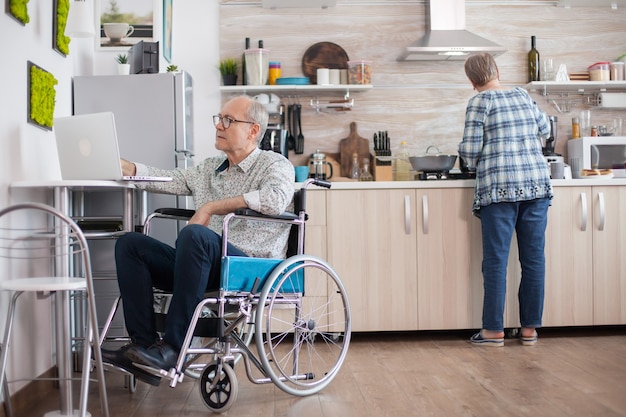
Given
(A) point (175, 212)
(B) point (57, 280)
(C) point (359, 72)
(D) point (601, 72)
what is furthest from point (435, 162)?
(B) point (57, 280)

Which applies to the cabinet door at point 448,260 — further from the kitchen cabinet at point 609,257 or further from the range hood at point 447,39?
the range hood at point 447,39

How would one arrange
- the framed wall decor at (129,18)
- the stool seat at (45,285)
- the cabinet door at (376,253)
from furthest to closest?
the framed wall decor at (129,18), the cabinet door at (376,253), the stool seat at (45,285)

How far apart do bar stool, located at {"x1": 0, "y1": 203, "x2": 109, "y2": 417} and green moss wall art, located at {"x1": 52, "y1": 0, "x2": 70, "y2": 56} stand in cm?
77

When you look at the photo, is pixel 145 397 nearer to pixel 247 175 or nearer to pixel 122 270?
pixel 122 270

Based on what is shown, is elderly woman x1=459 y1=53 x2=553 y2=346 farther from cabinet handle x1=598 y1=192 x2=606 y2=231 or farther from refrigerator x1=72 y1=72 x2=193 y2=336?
refrigerator x1=72 y1=72 x2=193 y2=336

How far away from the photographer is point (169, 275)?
2787 millimetres

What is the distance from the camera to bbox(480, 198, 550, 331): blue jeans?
401 cm

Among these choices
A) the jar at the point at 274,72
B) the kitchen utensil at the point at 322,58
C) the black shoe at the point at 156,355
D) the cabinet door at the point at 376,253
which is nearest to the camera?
the black shoe at the point at 156,355

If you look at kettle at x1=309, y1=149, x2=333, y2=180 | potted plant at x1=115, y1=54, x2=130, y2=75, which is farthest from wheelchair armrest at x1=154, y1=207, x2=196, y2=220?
kettle at x1=309, y1=149, x2=333, y2=180

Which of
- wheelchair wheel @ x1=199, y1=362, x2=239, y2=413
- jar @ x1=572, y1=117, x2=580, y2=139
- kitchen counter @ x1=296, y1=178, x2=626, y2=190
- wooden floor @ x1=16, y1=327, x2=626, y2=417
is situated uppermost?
jar @ x1=572, y1=117, x2=580, y2=139

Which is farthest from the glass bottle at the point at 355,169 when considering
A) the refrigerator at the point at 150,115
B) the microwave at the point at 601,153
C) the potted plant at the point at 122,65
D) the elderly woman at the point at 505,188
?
the potted plant at the point at 122,65

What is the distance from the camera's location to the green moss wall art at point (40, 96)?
301 centimetres

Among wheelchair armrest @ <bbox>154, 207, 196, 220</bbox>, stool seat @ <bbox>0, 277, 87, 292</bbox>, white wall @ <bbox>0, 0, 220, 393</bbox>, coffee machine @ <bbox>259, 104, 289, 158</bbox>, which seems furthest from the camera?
coffee machine @ <bbox>259, 104, 289, 158</bbox>

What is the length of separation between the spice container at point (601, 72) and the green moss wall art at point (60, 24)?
10.1 feet
